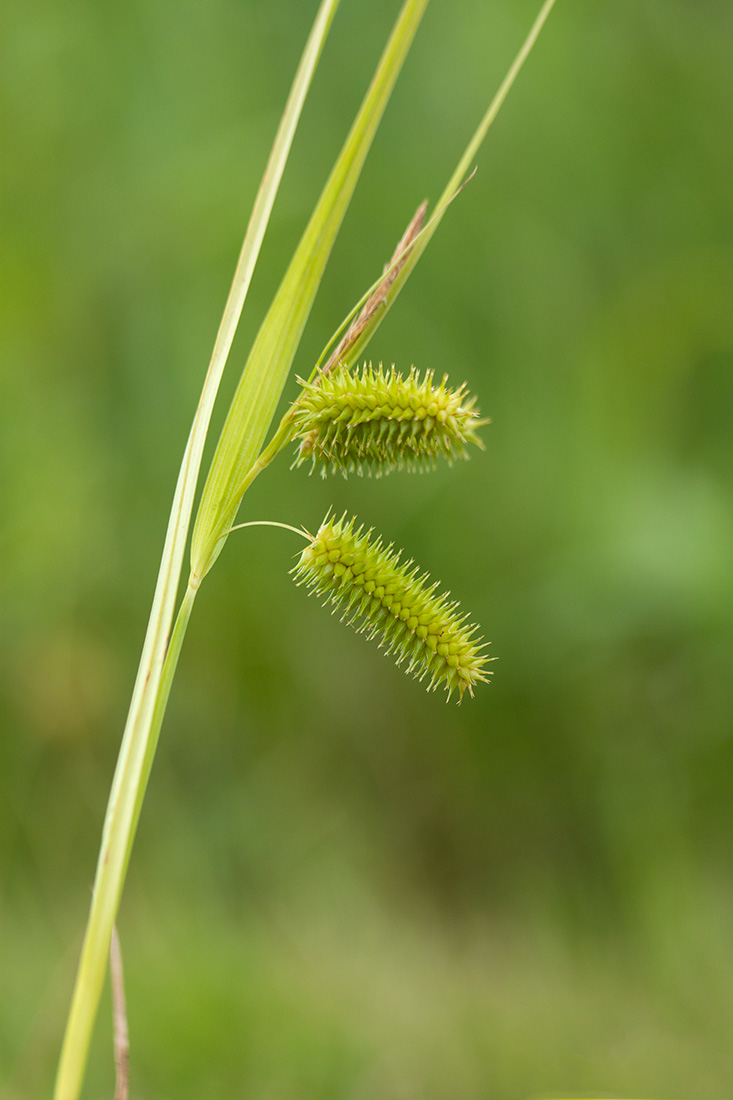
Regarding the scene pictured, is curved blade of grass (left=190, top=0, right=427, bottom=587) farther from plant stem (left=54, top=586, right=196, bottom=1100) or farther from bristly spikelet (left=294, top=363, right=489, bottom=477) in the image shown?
plant stem (left=54, top=586, right=196, bottom=1100)

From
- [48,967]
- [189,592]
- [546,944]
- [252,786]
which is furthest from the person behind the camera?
[252,786]

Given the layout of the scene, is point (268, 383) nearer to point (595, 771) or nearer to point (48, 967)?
point (48, 967)

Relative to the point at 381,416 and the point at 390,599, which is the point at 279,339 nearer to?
the point at 381,416

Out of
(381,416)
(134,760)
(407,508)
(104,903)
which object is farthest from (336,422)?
(407,508)

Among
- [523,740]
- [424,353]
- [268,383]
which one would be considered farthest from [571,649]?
[268,383]

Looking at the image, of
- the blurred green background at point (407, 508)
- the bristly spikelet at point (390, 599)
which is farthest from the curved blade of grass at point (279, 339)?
the blurred green background at point (407, 508)

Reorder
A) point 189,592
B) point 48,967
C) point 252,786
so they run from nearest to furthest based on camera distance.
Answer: point 189,592 < point 48,967 < point 252,786
